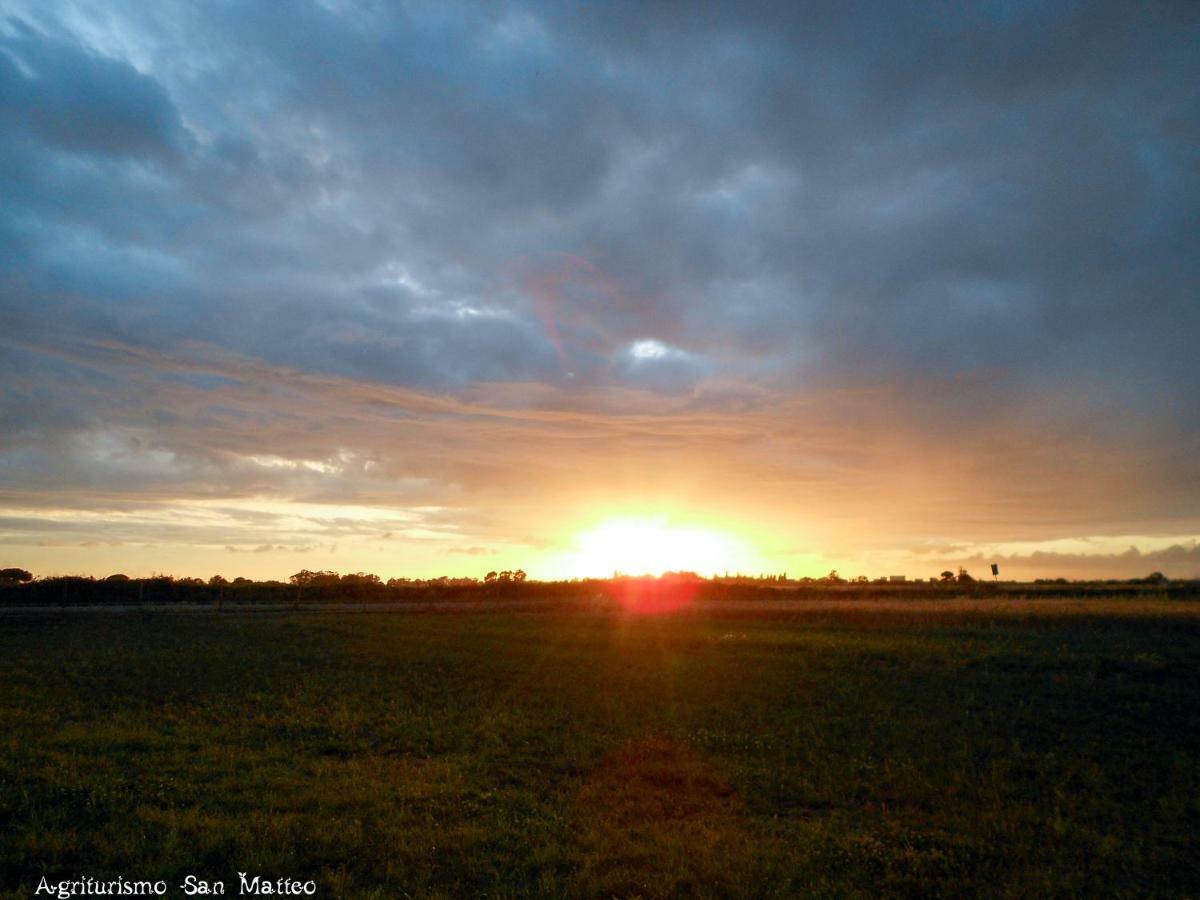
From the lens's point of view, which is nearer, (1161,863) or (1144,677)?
(1161,863)

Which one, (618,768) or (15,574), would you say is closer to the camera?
(618,768)

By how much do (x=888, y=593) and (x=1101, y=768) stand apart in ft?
237

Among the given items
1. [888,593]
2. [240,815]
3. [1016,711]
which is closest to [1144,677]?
[1016,711]

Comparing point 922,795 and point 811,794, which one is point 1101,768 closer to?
point 922,795

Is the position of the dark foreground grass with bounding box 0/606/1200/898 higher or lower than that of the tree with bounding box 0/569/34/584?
lower

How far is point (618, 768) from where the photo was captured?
16.9m

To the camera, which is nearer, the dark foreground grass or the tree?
the dark foreground grass

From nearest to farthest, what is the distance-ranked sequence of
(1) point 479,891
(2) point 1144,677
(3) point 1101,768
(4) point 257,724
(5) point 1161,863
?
(1) point 479,891 < (5) point 1161,863 < (3) point 1101,768 < (4) point 257,724 < (2) point 1144,677

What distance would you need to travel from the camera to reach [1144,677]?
1033 inches

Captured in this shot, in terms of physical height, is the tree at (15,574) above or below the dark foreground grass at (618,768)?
above

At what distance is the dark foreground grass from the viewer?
10828 mm

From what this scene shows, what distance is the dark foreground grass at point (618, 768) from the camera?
10.8 metres

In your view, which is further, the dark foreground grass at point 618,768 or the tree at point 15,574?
the tree at point 15,574

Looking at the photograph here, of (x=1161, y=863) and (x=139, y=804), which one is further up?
(x=139, y=804)
